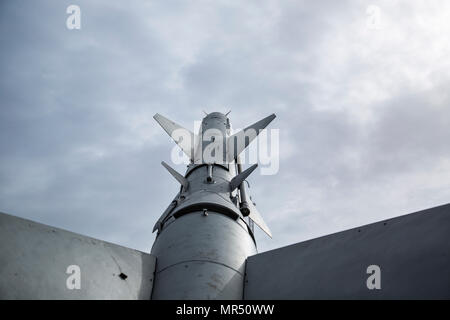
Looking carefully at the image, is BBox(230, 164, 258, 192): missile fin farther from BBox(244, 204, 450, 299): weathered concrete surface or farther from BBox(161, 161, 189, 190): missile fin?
BBox(244, 204, 450, 299): weathered concrete surface

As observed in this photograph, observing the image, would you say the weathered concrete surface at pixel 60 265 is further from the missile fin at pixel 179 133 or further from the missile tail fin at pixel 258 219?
the missile fin at pixel 179 133

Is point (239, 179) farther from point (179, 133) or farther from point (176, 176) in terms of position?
point (179, 133)

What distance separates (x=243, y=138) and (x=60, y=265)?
822 centimetres

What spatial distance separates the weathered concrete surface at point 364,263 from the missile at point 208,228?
27.2 inches

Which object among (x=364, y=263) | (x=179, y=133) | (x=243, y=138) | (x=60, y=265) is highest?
(x=179, y=133)

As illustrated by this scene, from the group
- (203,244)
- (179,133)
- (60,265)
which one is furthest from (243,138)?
(60,265)

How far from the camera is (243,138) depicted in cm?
1316

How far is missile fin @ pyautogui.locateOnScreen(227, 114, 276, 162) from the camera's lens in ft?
41.5

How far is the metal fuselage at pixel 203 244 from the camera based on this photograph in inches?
278

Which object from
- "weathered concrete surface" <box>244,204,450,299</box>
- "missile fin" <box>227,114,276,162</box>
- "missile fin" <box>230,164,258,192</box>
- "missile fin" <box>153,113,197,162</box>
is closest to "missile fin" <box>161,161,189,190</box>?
"missile fin" <box>230,164,258,192</box>

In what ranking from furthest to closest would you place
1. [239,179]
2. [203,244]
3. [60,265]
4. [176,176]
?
[176,176] → [239,179] → [203,244] → [60,265]

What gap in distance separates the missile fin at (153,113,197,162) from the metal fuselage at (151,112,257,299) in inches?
114
